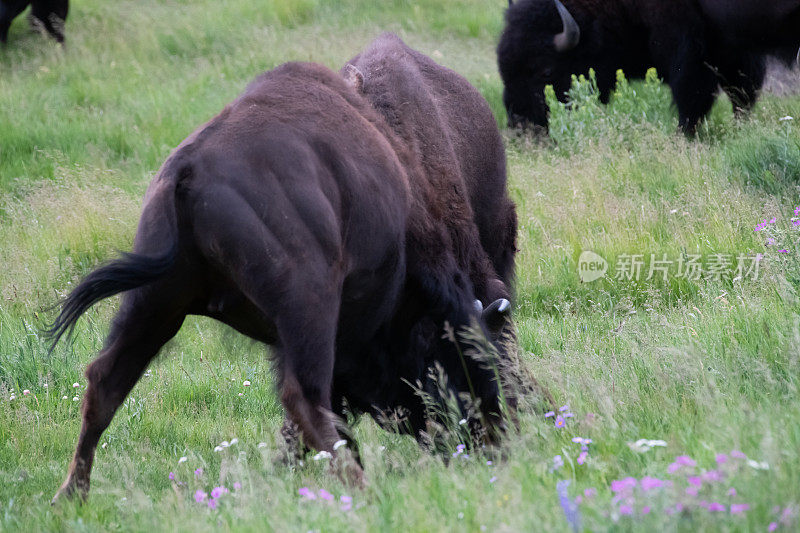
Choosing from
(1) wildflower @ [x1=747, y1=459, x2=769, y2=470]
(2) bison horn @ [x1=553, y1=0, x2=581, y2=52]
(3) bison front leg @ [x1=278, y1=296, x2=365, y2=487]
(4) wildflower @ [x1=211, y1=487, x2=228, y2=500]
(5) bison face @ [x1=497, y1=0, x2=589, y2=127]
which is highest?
(1) wildflower @ [x1=747, y1=459, x2=769, y2=470]

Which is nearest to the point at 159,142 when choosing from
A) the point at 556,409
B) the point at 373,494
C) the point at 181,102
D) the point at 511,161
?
the point at 181,102

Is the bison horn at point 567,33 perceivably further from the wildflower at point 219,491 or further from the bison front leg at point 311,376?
the wildflower at point 219,491

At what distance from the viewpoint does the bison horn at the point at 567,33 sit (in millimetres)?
10570

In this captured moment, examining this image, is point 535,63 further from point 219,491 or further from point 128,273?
point 219,491

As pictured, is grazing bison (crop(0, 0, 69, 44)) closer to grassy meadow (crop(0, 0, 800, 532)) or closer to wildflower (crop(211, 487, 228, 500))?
grassy meadow (crop(0, 0, 800, 532))

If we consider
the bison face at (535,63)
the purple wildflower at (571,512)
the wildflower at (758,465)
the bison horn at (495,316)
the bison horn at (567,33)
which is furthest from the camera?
the bison face at (535,63)

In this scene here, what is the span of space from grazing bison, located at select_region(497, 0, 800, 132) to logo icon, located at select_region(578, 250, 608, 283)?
352 cm

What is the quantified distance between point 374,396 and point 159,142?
7044mm

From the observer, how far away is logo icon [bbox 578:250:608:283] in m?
6.45

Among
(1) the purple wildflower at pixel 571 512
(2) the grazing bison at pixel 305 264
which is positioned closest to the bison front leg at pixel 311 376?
(2) the grazing bison at pixel 305 264

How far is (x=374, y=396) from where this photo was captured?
4242 millimetres

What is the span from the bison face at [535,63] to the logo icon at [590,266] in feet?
14.6

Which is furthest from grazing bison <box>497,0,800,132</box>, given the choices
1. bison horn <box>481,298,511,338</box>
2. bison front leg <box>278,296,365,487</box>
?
bison front leg <box>278,296,365,487</box>

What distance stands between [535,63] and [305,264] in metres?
8.30
